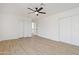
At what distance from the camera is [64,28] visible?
4.04 metres

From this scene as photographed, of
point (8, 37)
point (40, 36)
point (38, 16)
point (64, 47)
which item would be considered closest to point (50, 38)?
point (40, 36)

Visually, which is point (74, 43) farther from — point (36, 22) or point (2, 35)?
point (2, 35)

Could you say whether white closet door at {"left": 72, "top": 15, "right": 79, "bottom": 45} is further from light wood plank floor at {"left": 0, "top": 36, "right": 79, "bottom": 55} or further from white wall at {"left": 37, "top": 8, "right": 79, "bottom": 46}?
light wood plank floor at {"left": 0, "top": 36, "right": 79, "bottom": 55}

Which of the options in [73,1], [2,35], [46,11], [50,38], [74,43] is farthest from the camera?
[2,35]

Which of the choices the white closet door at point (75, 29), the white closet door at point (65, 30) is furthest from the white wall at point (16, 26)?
the white closet door at point (75, 29)

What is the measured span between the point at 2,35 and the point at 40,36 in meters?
1.59

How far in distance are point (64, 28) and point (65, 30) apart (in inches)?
3.2

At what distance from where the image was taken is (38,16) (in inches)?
152

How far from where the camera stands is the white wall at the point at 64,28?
3916 mm

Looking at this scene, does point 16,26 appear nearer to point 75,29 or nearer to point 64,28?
point 64,28

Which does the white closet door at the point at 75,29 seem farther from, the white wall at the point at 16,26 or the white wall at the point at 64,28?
the white wall at the point at 16,26

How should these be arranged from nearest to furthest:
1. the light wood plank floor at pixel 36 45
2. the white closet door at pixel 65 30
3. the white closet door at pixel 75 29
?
the light wood plank floor at pixel 36 45
the white closet door at pixel 75 29
the white closet door at pixel 65 30

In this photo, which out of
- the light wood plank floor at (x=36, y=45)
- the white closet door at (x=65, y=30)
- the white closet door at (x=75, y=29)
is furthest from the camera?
the white closet door at (x=65, y=30)

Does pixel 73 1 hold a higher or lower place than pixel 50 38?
higher
